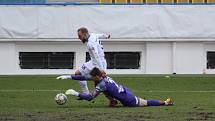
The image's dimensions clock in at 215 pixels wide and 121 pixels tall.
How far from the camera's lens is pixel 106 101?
1827 cm

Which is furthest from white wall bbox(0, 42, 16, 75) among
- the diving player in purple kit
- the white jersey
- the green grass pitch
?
the diving player in purple kit

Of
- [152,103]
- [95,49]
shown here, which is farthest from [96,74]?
[95,49]

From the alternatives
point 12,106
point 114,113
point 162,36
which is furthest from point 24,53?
point 114,113

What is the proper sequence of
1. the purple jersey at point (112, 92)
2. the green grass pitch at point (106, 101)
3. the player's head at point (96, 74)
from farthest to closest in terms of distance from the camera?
1. the purple jersey at point (112, 92)
2. the player's head at point (96, 74)
3. the green grass pitch at point (106, 101)

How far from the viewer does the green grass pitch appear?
45.5 feet

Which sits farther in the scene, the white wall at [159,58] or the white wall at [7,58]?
the white wall at [159,58]

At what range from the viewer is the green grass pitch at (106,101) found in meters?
13.9

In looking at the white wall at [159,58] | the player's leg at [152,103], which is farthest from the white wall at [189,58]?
the player's leg at [152,103]

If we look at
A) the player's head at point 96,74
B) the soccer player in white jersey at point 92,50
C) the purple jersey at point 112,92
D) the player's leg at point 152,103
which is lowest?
the player's leg at point 152,103

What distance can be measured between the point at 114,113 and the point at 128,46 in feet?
47.6

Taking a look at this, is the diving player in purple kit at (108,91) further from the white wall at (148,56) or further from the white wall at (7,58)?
the white wall at (7,58)

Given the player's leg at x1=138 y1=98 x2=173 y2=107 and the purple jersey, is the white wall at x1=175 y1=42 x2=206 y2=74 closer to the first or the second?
the player's leg at x1=138 y1=98 x2=173 y2=107

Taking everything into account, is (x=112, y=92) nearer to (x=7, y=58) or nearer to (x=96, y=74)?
(x=96, y=74)

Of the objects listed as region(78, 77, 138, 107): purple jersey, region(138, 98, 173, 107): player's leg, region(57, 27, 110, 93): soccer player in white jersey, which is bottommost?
region(138, 98, 173, 107): player's leg
